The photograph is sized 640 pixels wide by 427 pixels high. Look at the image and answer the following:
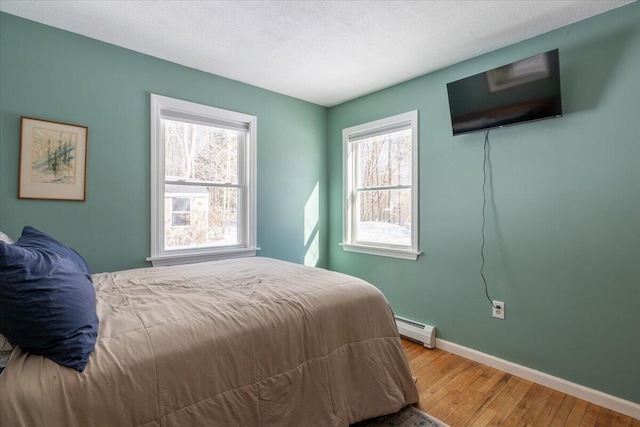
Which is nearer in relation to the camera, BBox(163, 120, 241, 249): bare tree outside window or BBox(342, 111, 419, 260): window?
BBox(163, 120, 241, 249): bare tree outside window

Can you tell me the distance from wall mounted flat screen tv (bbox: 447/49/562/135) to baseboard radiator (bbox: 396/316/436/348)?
5.83 feet

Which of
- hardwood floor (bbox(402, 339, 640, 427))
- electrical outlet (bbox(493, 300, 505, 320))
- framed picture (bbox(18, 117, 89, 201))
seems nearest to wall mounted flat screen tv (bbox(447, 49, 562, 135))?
electrical outlet (bbox(493, 300, 505, 320))

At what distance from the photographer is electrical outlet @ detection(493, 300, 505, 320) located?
243cm

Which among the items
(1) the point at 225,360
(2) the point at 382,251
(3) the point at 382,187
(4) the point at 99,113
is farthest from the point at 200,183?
(1) the point at 225,360

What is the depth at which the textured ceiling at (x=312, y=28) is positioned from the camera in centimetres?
197

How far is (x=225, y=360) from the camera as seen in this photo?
4.00 feet

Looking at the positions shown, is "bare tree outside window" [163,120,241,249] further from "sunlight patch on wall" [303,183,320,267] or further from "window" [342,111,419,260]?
"window" [342,111,419,260]

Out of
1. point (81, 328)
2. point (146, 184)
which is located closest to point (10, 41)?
point (146, 184)

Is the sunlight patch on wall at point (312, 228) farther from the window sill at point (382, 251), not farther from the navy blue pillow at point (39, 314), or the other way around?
the navy blue pillow at point (39, 314)

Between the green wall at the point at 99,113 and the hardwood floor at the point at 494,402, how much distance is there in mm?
2040

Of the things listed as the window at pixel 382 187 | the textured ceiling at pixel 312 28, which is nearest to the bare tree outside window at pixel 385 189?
the window at pixel 382 187

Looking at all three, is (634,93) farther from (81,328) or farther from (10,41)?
(10,41)

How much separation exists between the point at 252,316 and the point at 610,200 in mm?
2309

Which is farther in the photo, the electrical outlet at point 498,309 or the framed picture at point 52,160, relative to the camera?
the electrical outlet at point 498,309
